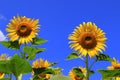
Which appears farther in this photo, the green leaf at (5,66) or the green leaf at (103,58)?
the green leaf at (103,58)

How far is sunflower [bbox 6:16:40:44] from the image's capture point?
8.60m

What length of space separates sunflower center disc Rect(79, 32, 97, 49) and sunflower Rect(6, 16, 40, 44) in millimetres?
1547

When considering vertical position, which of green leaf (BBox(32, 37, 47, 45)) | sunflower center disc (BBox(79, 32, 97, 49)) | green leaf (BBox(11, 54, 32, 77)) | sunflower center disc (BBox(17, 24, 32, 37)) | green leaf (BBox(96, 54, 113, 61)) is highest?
sunflower center disc (BBox(17, 24, 32, 37))

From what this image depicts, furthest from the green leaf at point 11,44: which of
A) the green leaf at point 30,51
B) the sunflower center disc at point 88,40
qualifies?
the sunflower center disc at point 88,40

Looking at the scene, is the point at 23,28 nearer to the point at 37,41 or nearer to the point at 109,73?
the point at 37,41

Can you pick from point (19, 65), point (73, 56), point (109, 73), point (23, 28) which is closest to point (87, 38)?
point (73, 56)

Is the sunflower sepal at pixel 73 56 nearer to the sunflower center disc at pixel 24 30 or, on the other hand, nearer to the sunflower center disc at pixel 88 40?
the sunflower center disc at pixel 88 40

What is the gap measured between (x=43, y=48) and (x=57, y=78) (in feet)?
9.12

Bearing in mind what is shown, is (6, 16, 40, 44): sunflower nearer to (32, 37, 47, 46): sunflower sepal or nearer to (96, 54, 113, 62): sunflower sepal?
(32, 37, 47, 46): sunflower sepal

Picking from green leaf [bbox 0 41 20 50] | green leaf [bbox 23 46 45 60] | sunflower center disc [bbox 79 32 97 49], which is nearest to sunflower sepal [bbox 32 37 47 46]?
green leaf [bbox 0 41 20 50]

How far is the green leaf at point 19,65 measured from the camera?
13.6 ft

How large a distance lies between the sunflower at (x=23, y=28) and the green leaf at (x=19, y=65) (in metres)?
4.06

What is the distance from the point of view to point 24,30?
8922mm

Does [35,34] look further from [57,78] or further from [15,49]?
[57,78]
